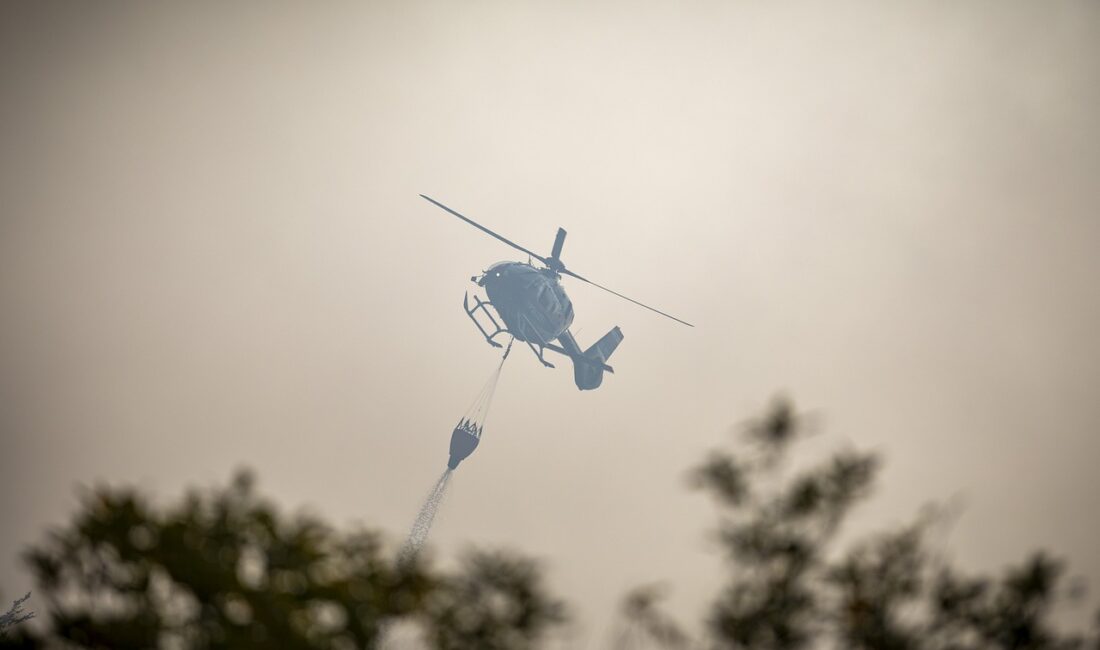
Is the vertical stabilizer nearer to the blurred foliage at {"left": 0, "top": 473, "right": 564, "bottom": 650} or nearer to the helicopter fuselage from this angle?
the helicopter fuselage

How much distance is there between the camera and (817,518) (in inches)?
352

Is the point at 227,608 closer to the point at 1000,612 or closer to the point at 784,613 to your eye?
the point at 784,613

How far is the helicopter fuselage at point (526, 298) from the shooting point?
60.2 metres

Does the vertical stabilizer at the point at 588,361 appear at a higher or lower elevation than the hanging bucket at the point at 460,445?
higher

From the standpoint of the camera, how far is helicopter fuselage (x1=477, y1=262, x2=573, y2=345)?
6022cm

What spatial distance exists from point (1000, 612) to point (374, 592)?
786 centimetres

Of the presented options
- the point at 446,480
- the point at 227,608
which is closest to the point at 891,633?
the point at 227,608

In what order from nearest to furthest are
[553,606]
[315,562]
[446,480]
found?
[553,606] → [315,562] → [446,480]

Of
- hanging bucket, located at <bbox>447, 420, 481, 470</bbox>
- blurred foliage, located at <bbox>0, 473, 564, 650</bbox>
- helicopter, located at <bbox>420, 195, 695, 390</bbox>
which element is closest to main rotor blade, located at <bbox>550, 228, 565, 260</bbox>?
helicopter, located at <bbox>420, 195, 695, 390</bbox>

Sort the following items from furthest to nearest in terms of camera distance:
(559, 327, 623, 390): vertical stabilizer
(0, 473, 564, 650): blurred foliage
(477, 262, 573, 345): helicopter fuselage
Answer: (559, 327, 623, 390): vertical stabilizer, (477, 262, 573, 345): helicopter fuselage, (0, 473, 564, 650): blurred foliage

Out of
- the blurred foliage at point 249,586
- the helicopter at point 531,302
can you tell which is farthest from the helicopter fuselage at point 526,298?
the blurred foliage at point 249,586

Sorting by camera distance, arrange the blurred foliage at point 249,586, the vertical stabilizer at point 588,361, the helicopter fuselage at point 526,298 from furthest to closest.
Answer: the vertical stabilizer at point 588,361 → the helicopter fuselage at point 526,298 → the blurred foliage at point 249,586

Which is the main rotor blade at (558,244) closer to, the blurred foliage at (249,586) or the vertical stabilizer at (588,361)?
the vertical stabilizer at (588,361)

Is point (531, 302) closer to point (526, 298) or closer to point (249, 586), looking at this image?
point (526, 298)
